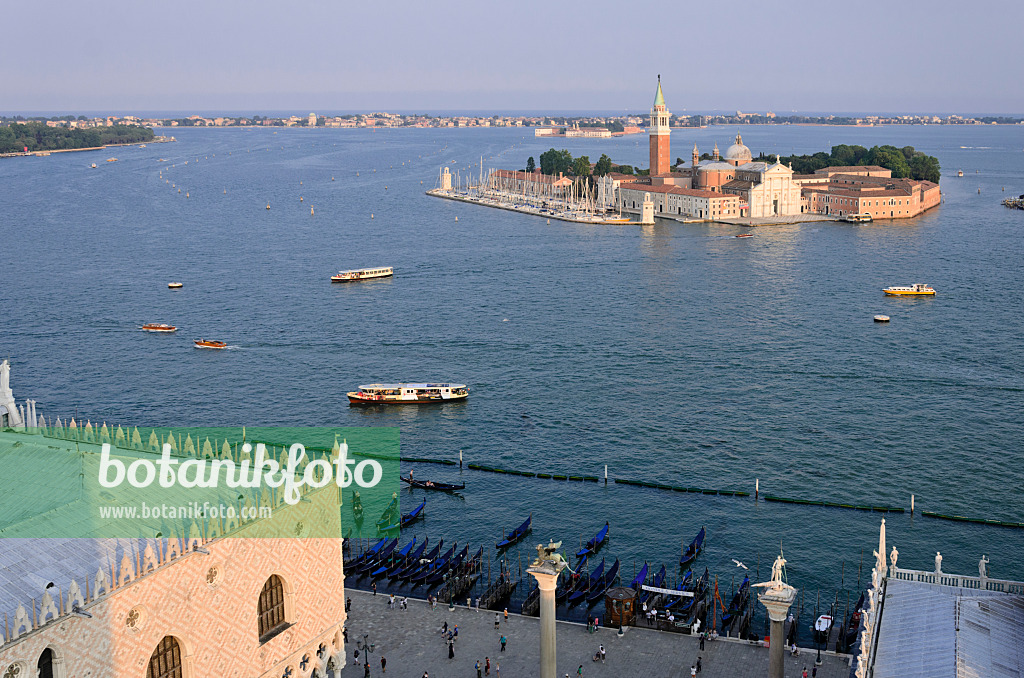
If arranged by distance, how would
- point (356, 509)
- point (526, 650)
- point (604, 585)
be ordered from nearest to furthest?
point (526, 650) → point (604, 585) → point (356, 509)

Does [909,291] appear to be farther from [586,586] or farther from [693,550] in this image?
[586,586]

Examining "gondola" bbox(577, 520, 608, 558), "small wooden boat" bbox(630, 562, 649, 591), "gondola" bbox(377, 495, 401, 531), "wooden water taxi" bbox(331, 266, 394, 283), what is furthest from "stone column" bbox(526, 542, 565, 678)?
"wooden water taxi" bbox(331, 266, 394, 283)

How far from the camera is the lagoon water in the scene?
132ft

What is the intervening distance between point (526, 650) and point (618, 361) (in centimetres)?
3387

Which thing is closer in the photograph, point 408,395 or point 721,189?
point 408,395

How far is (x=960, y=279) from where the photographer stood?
85.7m

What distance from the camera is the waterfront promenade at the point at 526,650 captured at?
2767 centimetres

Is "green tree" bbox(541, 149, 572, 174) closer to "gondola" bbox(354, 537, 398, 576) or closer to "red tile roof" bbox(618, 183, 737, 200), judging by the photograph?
"red tile roof" bbox(618, 183, 737, 200)

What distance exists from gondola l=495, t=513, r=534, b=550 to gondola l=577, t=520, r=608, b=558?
2.42m

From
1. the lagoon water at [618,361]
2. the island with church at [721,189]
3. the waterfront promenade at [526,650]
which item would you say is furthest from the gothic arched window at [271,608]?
the island with church at [721,189]

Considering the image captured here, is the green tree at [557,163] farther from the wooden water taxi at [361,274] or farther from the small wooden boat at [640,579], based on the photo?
the small wooden boat at [640,579]

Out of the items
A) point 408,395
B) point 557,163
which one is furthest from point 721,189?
point 408,395

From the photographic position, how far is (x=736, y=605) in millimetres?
32219

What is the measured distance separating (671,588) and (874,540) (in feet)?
28.8
